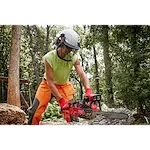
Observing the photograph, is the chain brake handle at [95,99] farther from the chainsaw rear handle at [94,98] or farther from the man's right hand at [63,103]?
the man's right hand at [63,103]

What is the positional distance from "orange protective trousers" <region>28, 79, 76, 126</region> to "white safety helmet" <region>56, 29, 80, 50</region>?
42cm

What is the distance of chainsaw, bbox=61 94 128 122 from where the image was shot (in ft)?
12.1

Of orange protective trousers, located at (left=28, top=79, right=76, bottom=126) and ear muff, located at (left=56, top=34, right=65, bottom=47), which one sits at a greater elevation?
ear muff, located at (left=56, top=34, right=65, bottom=47)

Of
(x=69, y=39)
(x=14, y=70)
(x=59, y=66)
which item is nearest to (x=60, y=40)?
(x=69, y=39)

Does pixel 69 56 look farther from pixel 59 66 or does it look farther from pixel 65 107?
pixel 65 107

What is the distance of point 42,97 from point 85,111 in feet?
1.59

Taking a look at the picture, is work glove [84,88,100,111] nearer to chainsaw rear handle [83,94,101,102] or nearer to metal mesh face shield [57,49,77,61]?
chainsaw rear handle [83,94,101,102]

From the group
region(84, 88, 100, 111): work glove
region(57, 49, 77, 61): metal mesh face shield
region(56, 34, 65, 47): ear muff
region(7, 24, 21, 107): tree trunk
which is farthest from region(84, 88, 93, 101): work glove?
region(7, 24, 21, 107): tree trunk

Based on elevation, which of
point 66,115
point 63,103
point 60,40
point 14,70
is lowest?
point 66,115

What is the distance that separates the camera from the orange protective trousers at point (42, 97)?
375 cm

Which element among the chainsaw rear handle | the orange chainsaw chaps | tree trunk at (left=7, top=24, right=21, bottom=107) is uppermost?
tree trunk at (left=7, top=24, right=21, bottom=107)

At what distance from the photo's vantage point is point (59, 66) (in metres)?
3.74

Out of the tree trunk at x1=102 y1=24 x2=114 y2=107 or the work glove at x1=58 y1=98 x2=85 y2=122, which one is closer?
the work glove at x1=58 y1=98 x2=85 y2=122
